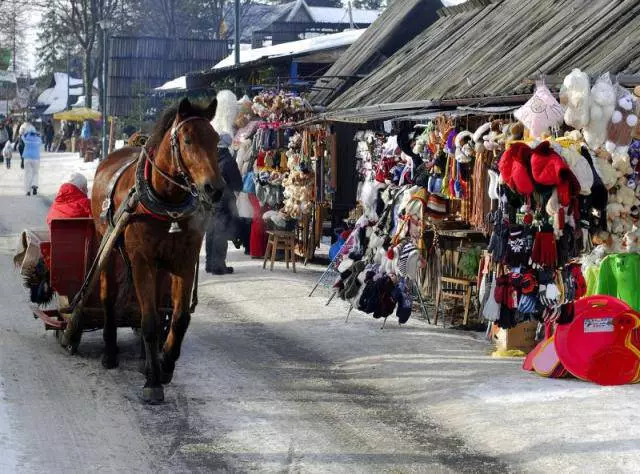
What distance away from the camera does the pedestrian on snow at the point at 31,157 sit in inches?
1139

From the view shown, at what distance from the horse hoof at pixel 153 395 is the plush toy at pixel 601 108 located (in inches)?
154

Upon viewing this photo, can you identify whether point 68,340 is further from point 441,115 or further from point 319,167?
point 319,167

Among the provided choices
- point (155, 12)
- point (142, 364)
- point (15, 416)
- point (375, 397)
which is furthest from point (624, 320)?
point (155, 12)

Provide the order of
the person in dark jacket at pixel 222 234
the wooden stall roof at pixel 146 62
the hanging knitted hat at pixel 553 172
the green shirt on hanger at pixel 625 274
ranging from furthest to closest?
the wooden stall roof at pixel 146 62 < the person in dark jacket at pixel 222 234 < the green shirt on hanger at pixel 625 274 < the hanging knitted hat at pixel 553 172

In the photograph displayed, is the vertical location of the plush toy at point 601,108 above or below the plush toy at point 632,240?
above

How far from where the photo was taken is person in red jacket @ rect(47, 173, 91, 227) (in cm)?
1081

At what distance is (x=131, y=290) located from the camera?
10.1 m

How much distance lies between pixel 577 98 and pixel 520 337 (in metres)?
2.64

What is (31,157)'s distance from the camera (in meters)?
29.8

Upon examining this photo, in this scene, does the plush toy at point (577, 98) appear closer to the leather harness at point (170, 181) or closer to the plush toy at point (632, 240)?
the plush toy at point (632, 240)

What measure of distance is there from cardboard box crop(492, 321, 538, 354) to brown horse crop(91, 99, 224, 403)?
3.14m

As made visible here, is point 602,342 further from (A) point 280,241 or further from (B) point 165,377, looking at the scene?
(A) point 280,241

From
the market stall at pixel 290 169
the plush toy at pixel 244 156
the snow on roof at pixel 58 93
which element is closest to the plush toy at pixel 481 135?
the market stall at pixel 290 169

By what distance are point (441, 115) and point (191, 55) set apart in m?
28.3
